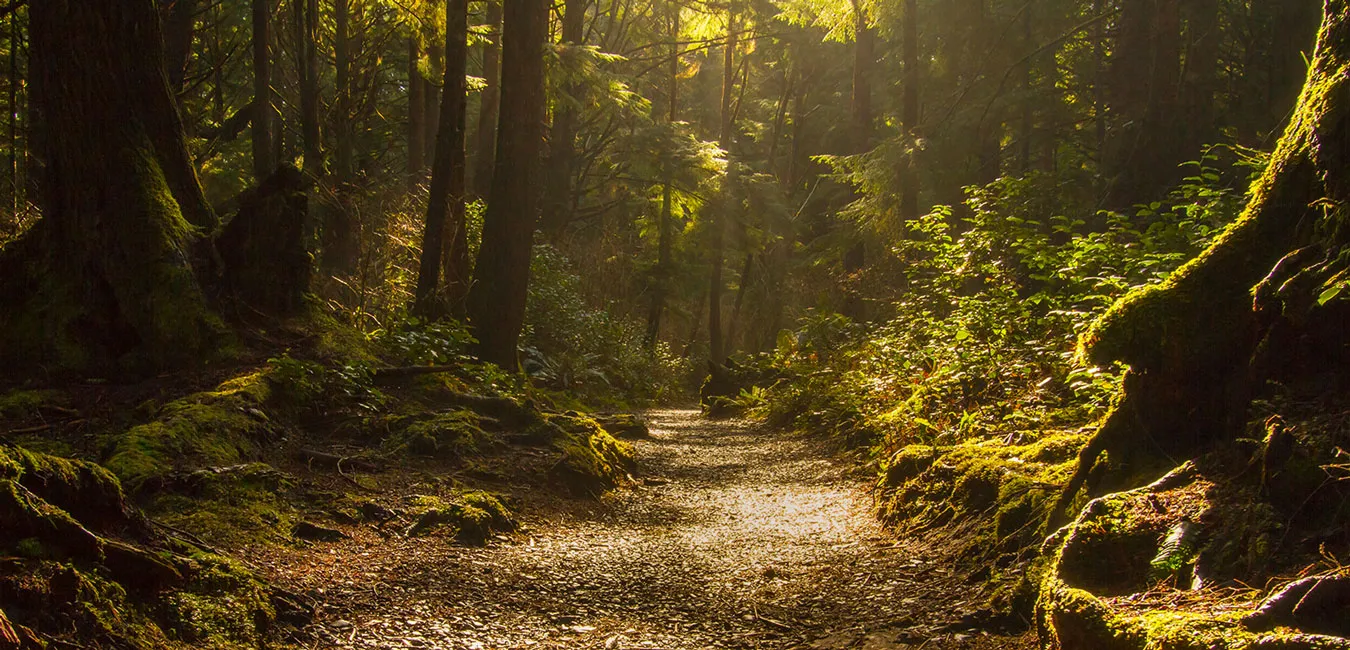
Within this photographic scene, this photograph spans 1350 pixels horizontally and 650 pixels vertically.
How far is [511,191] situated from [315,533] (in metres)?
7.53

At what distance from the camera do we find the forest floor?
3.97m

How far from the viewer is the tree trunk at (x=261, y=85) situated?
1413cm

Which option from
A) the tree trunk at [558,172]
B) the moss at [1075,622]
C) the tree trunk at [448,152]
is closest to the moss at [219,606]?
the moss at [1075,622]

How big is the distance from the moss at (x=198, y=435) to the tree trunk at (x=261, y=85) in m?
9.12

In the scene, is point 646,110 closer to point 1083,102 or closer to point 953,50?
point 953,50

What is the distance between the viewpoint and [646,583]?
4.93 m

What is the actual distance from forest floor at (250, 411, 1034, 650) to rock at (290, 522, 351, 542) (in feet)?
0.30

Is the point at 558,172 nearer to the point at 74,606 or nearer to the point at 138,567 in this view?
the point at 138,567

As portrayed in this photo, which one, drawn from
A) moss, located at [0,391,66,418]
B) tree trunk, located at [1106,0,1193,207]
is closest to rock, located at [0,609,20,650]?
moss, located at [0,391,66,418]

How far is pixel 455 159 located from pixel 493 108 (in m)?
11.0

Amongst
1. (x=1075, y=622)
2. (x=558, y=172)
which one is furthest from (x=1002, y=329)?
(x=558, y=172)

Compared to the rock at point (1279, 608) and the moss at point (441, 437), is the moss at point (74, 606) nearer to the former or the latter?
the rock at point (1279, 608)

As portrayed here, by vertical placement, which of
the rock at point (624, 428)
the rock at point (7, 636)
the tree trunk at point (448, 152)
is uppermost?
the tree trunk at point (448, 152)

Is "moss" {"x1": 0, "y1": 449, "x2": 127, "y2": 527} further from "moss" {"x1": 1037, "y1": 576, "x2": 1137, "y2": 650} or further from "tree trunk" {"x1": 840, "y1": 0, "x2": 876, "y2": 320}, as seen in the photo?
"tree trunk" {"x1": 840, "y1": 0, "x2": 876, "y2": 320}
